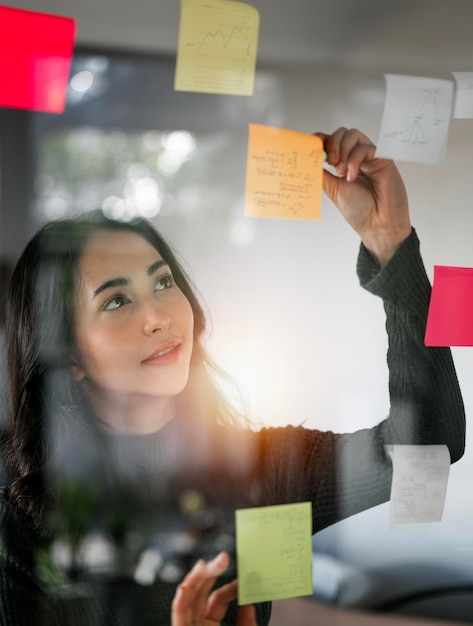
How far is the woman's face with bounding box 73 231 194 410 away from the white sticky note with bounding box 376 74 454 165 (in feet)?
1.49

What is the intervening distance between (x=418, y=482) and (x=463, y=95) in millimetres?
696

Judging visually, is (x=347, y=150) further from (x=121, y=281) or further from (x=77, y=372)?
(x=77, y=372)

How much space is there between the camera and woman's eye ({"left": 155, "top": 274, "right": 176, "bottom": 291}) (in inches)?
48.6

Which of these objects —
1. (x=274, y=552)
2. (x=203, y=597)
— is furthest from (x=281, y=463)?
(x=203, y=597)

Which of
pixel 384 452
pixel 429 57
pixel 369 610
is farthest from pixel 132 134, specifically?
pixel 369 610

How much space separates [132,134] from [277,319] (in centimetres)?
37

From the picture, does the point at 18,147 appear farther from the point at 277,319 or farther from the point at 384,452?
the point at 384,452

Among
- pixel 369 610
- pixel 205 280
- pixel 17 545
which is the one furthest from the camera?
pixel 369 610

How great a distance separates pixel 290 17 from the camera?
1304 mm

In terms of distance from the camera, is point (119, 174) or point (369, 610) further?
point (369, 610)

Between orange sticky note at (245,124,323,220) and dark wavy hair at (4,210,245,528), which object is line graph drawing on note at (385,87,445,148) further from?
dark wavy hair at (4,210,245,528)

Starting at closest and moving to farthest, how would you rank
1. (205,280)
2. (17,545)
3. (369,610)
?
(17,545) → (205,280) → (369,610)

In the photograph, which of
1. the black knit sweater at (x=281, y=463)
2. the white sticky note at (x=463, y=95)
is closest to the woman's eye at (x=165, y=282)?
the black knit sweater at (x=281, y=463)

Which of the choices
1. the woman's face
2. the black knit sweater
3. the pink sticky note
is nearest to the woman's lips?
the woman's face
